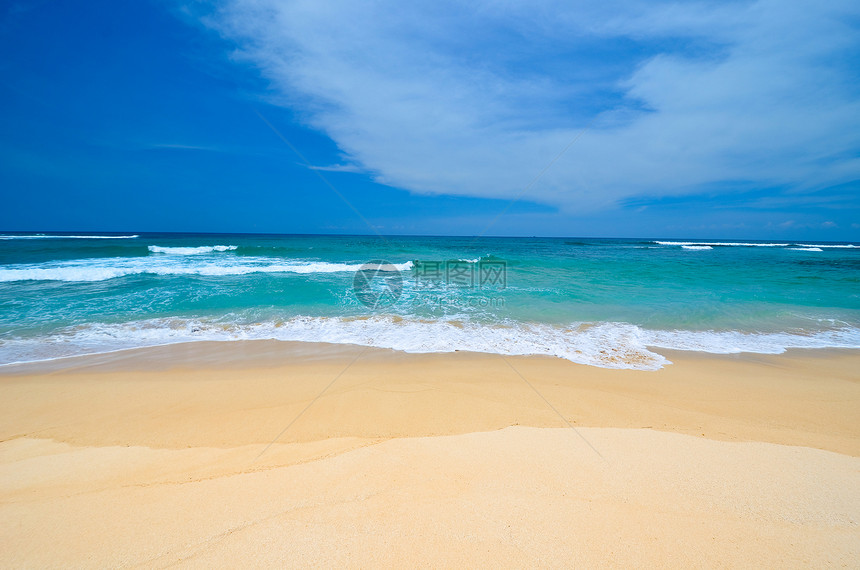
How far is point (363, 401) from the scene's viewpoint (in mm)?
4156

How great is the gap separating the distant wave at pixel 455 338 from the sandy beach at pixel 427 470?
121cm

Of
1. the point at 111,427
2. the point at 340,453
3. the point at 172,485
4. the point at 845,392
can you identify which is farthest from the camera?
the point at 845,392

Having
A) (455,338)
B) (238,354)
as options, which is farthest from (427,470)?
(238,354)

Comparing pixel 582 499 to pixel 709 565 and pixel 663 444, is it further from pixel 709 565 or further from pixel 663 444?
pixel 663 444

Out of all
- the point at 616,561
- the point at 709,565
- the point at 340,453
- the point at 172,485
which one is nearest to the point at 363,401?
the point at 340,453

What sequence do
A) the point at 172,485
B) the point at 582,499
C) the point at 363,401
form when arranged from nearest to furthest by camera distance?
the point at 582,499 < the point at 172,485 < the point at 363,401

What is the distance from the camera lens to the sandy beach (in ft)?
6.41

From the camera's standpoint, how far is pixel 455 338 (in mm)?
7051

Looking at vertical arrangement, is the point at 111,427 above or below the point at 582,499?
below

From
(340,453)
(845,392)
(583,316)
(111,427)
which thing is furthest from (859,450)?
(111,427)

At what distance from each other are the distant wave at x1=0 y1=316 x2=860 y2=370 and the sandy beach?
1.21m

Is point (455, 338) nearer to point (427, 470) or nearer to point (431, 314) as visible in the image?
point (431, 314)

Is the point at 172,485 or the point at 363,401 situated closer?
the point at 172,485

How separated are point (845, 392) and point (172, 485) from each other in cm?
792
